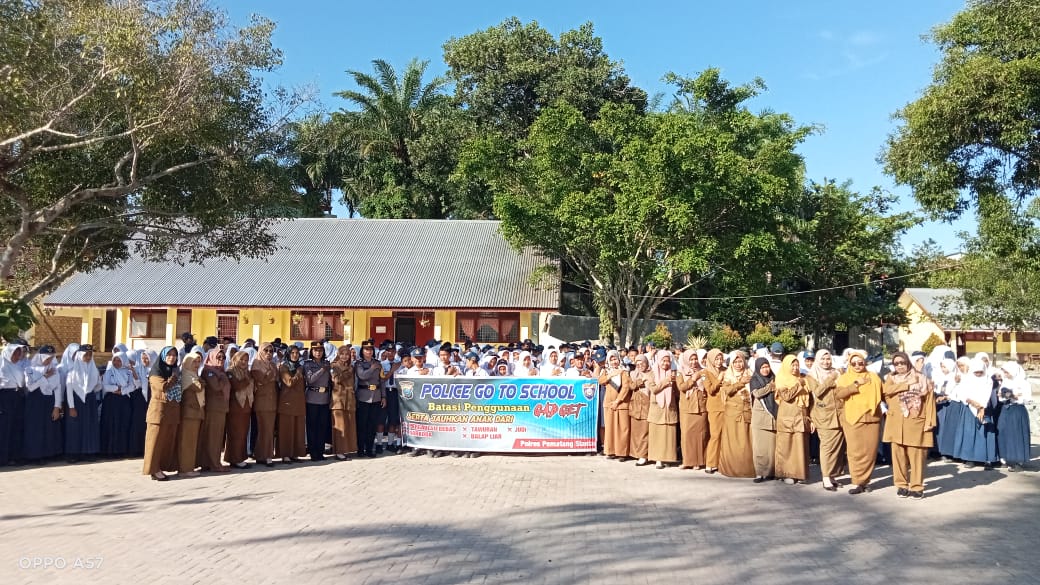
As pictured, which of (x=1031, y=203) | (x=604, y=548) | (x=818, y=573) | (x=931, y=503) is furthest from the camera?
(x=1031, y=203)

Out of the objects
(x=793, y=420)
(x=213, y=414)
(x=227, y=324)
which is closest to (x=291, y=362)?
(x=213, y=414)

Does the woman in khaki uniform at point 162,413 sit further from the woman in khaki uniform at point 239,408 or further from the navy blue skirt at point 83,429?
the navy blue skirt at point 83,429

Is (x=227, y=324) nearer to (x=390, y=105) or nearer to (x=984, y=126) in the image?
(x=390, y=105)

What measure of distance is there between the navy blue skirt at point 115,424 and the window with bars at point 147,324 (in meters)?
21.1

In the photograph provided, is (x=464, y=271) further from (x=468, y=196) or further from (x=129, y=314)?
(x=129, y=314)

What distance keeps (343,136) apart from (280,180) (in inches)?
915

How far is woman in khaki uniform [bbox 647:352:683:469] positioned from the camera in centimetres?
1033

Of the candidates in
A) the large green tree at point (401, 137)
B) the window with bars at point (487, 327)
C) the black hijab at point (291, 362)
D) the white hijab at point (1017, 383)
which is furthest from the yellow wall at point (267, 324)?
the white hijab at point (1017, 383)

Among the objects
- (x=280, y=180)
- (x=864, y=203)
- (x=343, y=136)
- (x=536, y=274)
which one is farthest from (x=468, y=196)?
(x=280, y=180)

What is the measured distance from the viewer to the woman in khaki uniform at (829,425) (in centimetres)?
897

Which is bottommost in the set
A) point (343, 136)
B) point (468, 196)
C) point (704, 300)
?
point (704, 300)

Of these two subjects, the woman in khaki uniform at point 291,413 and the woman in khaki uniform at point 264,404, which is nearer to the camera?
the woman in khaki uniform at point 264,404

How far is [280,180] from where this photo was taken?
15.7 m

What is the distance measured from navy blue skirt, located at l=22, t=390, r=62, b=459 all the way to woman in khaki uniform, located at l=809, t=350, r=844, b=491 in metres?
9.86
